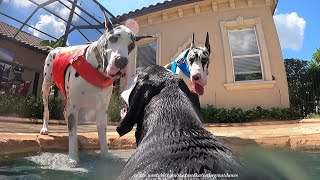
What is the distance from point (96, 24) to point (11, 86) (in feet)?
Result: 15.8

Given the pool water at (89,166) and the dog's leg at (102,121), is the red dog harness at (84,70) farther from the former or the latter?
the pool water at (89,166)

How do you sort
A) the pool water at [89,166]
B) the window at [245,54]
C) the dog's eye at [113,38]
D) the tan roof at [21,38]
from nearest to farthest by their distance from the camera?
the pool water at [89,166] < the dog's eye at [113,38] < the window at [245,54] < the tan roof at [21,38]

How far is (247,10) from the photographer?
11820 millimetres

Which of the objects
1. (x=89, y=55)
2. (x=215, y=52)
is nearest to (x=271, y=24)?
(x=215, y=52)

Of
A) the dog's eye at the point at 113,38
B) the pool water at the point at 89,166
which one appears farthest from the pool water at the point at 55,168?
the dog's eye at the point at 113,38

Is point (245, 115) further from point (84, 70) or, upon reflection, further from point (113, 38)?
point (113, 38)

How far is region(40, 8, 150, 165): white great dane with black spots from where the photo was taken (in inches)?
120

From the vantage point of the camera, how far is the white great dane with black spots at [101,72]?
3.06m

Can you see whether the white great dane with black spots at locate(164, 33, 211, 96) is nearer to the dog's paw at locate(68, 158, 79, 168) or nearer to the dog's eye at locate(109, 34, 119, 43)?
the dog's eye at locate(109, 34, 119, 43)

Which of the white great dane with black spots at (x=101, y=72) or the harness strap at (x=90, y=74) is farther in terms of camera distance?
the harness strap at (x=90, y=74)

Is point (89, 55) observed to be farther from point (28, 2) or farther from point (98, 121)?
point (28, 2)

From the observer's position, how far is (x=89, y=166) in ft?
10.5

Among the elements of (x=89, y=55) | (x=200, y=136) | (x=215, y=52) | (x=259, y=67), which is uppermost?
(x=215, y=52)

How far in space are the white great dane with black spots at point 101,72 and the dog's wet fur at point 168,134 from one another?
123cm
